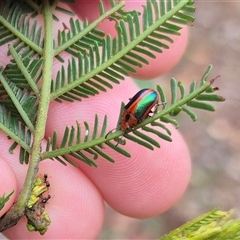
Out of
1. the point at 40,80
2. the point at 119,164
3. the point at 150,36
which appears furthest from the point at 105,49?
the point at 119,164

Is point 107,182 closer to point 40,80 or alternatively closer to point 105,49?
point 40,80

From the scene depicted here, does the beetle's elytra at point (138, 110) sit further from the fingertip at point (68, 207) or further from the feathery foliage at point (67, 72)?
the fingertip at point (68, 207)

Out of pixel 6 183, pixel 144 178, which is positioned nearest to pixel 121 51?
pixel 6 183

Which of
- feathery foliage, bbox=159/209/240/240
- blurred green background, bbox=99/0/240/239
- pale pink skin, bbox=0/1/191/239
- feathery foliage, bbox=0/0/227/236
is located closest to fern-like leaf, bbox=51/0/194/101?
feathery foliage, bbox=0/0/227/236

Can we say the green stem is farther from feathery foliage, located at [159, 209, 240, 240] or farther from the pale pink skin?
feathery foliage, located at [159, 209, 240, 240]

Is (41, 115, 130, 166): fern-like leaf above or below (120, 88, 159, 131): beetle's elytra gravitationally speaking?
below

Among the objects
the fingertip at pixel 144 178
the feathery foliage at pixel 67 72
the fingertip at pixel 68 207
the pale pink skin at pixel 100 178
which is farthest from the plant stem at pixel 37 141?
the fingertip at pixel 144 178
